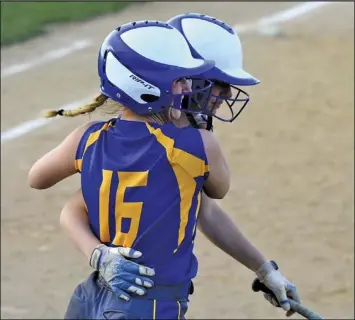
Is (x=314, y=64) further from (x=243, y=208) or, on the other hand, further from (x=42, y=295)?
(x=42, y=295)

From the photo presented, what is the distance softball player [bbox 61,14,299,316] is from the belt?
0.15ft

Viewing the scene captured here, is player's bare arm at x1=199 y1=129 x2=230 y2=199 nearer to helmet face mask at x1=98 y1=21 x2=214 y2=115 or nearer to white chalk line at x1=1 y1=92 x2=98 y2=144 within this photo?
helmet face mask at x1=98 y1=21 x2=214 y2=115

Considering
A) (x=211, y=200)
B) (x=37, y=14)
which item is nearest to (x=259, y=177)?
(x=211, y=200)

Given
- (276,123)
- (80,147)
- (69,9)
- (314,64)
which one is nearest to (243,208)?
(276,123)

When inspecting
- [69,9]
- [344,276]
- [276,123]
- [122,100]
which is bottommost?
[69,9]

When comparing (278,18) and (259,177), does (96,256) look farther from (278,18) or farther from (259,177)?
(278,18)

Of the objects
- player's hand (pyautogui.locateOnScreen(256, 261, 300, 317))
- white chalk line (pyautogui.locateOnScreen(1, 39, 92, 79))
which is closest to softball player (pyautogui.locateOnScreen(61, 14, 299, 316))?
player's hand (pyautogui.locateOnScreen(256, 261, 300, 317))

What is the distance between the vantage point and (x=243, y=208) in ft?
25.8

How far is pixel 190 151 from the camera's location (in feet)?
10.3

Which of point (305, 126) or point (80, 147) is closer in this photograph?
point (80, 147)

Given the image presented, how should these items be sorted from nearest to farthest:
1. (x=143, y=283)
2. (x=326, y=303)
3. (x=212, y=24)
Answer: (x=143, y=283)
(x=212, y=24)
(x=326, y=303)

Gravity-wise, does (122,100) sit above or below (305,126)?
above

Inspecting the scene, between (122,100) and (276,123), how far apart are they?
6.48 meters

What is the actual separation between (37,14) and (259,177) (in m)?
5.65
